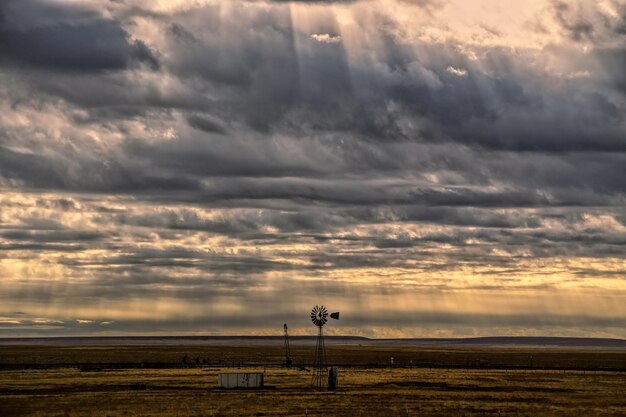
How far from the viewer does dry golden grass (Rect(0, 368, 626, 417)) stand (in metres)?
80.4

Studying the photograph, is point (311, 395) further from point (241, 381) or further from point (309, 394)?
point (241, 381)

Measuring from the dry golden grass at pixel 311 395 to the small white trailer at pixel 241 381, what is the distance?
6.10ft

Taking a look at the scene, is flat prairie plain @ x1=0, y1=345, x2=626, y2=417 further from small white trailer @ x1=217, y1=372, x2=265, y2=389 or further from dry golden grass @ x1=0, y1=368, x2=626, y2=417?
small white trailer @ x1=217, y1=372, x2=265, y2=389

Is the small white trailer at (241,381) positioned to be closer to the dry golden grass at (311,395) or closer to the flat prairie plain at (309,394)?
the dry golden grass at (311,395)

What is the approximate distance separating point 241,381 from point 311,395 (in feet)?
39.5

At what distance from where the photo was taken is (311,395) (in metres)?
96.1

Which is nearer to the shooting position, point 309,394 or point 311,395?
point 311,395

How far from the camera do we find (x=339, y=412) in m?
78.0

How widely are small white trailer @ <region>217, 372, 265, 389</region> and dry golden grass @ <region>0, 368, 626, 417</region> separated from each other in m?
1.86

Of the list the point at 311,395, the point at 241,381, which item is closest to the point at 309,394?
the point at 311,395

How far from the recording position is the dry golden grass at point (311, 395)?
80.4m

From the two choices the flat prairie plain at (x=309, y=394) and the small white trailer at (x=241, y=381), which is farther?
the small white trailer at (x=241, y=381)

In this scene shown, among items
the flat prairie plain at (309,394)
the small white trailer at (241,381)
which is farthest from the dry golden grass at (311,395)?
the small white trailer at (241,381)

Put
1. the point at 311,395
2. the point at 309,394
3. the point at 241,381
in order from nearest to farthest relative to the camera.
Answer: the point at 311,395
the point at 309,394
the point at 241,381
